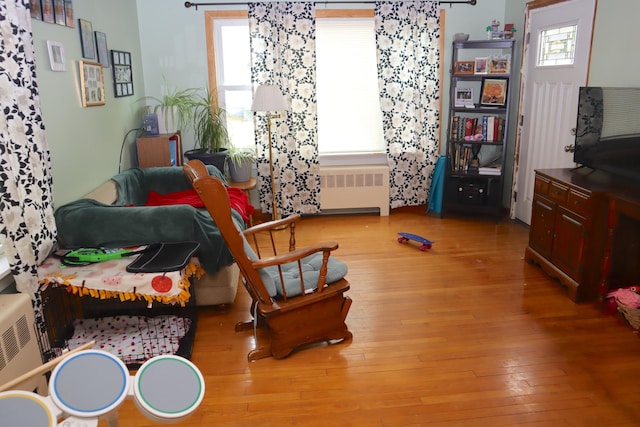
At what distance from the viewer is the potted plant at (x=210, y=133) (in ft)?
16.0

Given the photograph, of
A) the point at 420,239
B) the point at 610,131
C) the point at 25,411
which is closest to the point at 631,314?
the point at 610,131

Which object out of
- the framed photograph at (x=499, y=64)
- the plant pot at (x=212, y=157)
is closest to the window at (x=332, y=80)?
the plant pot at (x=212, y=157)

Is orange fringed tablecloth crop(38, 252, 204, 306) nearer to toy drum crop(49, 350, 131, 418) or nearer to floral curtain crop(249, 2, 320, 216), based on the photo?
toy drum crop(49, 350, 131, 418)

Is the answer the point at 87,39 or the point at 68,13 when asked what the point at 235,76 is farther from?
the point at 68,13

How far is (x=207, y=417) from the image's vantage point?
2.37 metres

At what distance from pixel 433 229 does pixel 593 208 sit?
1.98 m

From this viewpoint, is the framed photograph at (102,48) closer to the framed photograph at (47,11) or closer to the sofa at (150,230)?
the framed photograph at (47,11)

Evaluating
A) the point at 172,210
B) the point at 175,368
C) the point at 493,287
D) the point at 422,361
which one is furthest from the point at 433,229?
the point at 175,368

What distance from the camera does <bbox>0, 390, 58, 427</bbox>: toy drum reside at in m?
0.92

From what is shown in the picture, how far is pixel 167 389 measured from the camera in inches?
41.7

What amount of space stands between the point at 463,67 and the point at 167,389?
4827 millimetres

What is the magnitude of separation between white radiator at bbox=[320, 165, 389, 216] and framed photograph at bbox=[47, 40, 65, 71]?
2.84 m

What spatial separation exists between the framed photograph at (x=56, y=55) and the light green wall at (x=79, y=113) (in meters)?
0.03

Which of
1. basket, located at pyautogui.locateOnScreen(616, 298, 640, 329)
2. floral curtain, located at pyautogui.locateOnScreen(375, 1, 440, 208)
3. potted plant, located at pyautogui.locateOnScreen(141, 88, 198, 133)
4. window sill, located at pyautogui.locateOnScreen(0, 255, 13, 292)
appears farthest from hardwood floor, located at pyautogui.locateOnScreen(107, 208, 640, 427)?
potted plant, located at pyautogui.locateOnScreen(141, 88, 198, 133)
